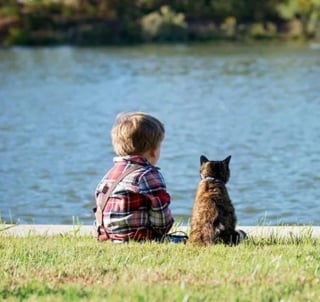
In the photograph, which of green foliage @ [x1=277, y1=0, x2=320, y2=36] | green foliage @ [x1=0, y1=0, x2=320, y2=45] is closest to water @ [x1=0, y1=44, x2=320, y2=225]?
green foliage @ [x1=0, y1=0, x2=320, y2=45]

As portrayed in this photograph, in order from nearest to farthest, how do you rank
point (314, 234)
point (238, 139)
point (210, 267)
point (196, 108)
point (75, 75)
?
point (210, 267) < point (314, 234) < point (238, 139) < point (196, 108) < point (75, 75)

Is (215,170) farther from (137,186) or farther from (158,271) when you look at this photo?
(158,271)

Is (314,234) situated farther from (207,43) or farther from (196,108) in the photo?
(207,43)

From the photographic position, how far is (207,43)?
51.9 m

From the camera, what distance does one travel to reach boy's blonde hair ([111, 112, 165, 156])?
Result: 600 centimetres

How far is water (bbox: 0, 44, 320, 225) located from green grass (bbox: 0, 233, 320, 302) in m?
4.10

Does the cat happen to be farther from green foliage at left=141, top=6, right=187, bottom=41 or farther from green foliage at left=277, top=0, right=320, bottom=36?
green foliage at left=277, top=0, right=320, bottom=36

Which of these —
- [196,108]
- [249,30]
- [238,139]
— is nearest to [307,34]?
[249,30]

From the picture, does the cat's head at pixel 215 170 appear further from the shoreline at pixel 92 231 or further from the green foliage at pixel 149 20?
the green foliage at pixel 149 20

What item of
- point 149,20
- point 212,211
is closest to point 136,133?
point 212,211

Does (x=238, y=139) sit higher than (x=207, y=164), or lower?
lower

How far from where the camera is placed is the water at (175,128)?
11.8 meters

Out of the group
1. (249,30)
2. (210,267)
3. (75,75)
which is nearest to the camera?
(210,267)

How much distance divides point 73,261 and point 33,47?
47.5 meters
